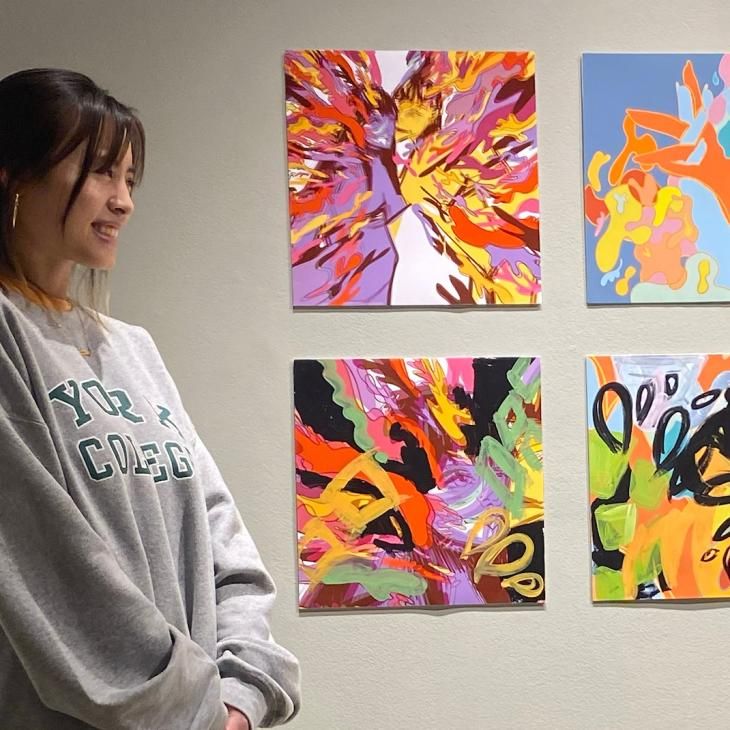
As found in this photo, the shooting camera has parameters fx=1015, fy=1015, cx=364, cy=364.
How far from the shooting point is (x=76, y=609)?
2.96 feet

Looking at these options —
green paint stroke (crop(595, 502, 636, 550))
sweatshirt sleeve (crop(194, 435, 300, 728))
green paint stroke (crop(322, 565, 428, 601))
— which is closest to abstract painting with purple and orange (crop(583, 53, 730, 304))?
green paint stroke (crop(595, 502, 636, 550))

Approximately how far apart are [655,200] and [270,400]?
72cm

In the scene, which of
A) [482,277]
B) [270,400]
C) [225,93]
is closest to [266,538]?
[270,400]

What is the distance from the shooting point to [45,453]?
3.05 feet

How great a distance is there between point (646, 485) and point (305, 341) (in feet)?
2.00

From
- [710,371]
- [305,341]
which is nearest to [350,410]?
[305,341]

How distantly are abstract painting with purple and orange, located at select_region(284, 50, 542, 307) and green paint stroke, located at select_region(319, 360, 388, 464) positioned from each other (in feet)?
0.35

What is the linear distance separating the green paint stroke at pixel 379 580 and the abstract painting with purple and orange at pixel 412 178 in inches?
16.9

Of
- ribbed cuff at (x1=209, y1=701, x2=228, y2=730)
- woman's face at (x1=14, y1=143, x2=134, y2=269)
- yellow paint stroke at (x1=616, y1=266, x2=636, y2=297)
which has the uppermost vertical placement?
woman's face at (x1=14, y1=143, x2=134, y2=269)

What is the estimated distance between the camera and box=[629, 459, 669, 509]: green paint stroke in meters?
1.67

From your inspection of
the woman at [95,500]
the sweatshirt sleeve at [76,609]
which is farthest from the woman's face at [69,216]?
the sweatshirt sleeve at [76,609]

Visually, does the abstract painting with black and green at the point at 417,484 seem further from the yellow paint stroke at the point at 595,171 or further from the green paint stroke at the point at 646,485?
the yellow paint stroke at the point at 595,171

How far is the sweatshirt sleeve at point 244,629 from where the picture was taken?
3.46ft

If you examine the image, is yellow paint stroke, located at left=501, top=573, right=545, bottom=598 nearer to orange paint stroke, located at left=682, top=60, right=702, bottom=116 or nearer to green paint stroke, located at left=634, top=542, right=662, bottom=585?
green paint stroke, located at left=634, top=542, right=662, bottom=585
